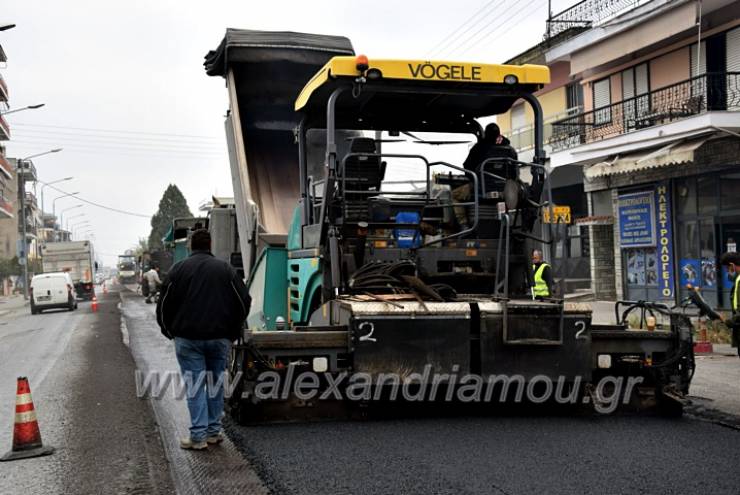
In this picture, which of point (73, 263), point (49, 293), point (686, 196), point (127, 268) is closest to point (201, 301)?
point (686, 196)

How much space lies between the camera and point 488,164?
745 cm

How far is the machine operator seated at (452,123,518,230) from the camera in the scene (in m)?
7.29

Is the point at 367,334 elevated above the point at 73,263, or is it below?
Answer: below

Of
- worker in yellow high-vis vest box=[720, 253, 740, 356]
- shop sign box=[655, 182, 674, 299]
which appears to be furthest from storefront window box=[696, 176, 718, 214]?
worker in yellow high-vis vest box=[720, 253, 740, 356]

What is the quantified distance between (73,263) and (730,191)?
106ft

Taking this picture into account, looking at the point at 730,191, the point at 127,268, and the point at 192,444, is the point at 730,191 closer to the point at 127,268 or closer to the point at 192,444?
the point at 192,444

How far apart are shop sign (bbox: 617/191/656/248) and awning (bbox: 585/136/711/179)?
169 cm

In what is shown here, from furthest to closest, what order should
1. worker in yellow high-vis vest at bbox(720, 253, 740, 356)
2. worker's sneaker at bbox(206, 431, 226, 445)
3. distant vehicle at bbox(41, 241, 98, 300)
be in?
distant vehicle at bbox(41, 241, 98, 300) < worker in yellow high-vis vest at bbox(720, 253, 740, 356) < worker's sneaker at bbox(206, 431, 226, 445)

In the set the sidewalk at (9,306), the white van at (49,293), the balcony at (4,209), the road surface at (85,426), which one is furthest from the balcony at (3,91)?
the road surface at (85,426)

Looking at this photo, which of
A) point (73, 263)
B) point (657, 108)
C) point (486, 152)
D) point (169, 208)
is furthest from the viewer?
point (169, 208)

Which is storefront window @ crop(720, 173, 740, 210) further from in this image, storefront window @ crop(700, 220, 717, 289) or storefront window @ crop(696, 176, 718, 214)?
storefront window @ crop(700, 220, 717, 289)

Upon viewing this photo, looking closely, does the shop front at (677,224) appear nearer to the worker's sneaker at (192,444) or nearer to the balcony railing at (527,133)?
the balcony railing at (527,133)

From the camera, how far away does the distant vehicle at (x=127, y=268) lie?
76.7 m

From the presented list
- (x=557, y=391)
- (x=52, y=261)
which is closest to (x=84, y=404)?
(x=557, y=391)
